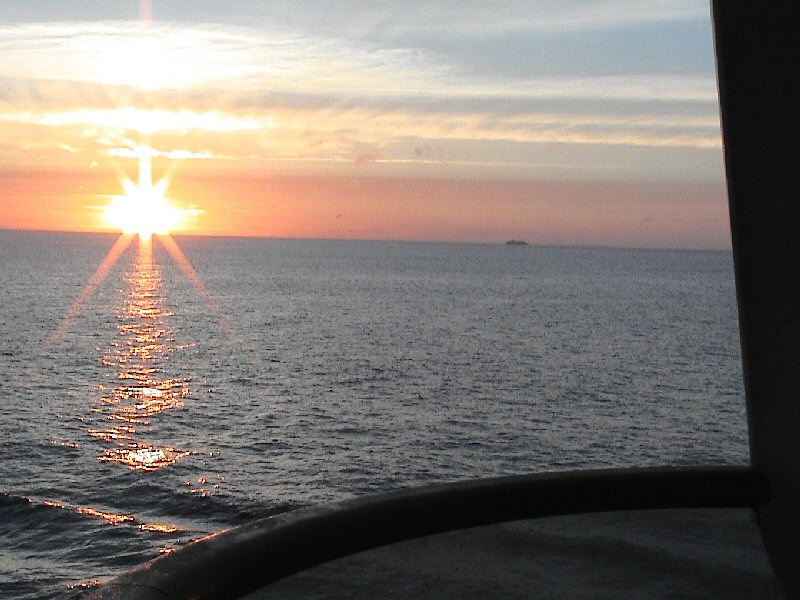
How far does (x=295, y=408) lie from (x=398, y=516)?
42.3 m

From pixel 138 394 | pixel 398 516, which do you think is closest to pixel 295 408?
pixel 138 394

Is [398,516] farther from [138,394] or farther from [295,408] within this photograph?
[138,394]

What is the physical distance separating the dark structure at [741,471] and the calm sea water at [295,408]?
21.7 m

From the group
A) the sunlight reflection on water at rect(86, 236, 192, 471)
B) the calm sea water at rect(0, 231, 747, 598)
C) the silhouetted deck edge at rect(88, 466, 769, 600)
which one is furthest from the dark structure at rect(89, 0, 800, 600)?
the sunlight reflection on water at rect(86, 236, 192, 471)

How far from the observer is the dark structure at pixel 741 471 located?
5180 mm

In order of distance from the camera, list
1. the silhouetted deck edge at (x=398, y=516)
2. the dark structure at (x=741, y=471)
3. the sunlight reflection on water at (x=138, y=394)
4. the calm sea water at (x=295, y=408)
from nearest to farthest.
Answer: the silhouetted deck edge at (x=398, y=516) → the dark structure at (x=741, y=471) → the calm sea water at (x=295, y=408) → the sunlight reflection on water at (x=138, y=394)

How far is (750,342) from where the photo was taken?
6254 millimetres

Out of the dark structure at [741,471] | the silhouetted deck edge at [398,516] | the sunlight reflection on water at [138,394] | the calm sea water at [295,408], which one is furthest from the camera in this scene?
the sunlight reflection on water at [138,394]

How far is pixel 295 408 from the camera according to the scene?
156ft

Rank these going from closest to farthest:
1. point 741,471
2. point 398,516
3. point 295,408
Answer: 1. point 398,516
2. point 741,471
3. point 295,408

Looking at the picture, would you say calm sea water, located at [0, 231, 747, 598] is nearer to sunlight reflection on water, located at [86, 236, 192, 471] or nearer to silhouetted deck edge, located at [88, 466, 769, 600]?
sunlight reflection on water, located at [86, 236, 192, 471]

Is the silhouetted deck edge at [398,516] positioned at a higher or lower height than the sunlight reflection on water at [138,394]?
higher

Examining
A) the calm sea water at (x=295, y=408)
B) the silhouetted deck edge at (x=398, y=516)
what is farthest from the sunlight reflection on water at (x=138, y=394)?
the silhouetted deck edge at (x=398, y=516)

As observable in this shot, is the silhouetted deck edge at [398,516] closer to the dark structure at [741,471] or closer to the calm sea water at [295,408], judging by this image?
the dark structure at [741,471]
